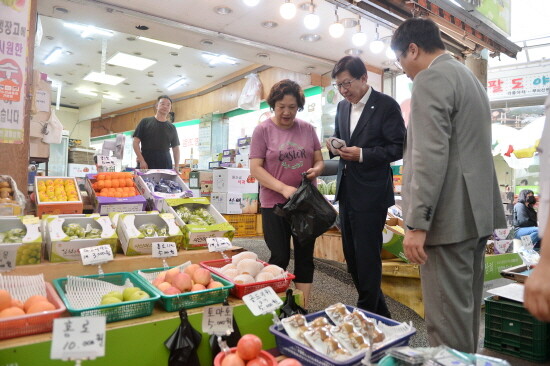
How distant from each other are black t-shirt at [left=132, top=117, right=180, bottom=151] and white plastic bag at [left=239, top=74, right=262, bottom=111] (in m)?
3.51

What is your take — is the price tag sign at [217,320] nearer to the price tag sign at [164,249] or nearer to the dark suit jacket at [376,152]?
the price tag sign at [164,249]

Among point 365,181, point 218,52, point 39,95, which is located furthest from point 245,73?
point 365,181

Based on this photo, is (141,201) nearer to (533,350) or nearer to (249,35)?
(533,350)

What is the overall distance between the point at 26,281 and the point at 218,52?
5.28 metres

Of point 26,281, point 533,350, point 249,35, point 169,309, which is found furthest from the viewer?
point 249,35

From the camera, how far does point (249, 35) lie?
579 cm

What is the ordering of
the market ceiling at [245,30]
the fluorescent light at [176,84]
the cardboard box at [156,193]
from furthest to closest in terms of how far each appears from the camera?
the fluorescent light at [176,84] → the market ceiling at [245,30] → the cardboard box at [156,193]

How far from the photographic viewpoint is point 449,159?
5.41 feet

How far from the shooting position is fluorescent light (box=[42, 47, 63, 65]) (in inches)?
335

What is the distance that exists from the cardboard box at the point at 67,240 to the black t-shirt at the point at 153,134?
2623mm

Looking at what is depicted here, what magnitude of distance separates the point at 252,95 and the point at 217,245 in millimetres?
6350

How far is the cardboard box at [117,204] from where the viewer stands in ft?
9.45

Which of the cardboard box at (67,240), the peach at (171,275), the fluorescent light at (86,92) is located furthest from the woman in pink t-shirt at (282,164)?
the fluorescent light at (86,92)

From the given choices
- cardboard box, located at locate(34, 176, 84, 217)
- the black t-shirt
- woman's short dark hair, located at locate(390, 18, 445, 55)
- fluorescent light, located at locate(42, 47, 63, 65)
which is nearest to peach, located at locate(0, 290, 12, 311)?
cardboard box, located at locate(34, 176, 84, 217)
